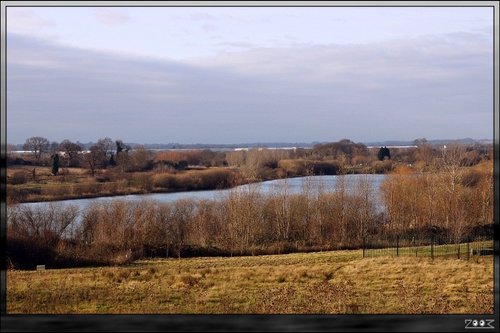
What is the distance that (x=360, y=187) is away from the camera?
14930mm

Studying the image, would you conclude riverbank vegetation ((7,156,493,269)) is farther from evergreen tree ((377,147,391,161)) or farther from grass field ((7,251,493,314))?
grass field ((7,251,493,314))

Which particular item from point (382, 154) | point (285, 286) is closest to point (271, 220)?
point (382, 154)

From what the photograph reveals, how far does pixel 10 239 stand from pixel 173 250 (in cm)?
394

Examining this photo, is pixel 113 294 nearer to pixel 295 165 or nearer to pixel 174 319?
pixel 174 319

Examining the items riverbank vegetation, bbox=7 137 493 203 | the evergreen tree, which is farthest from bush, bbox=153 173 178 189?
the evergreen tree

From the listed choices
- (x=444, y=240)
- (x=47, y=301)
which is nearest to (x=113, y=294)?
(x=47, y=301)

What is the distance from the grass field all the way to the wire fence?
51cm

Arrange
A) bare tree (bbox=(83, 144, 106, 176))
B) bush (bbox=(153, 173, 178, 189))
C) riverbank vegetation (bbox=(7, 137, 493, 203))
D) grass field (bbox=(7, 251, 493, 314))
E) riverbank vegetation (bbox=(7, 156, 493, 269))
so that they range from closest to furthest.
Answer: grass field (bbox=(7, 251, 493, 314)), riverbank vegetation (bbox=(7, 156, 493, 269)), riverbank vegetation (bbox=(7, 137, 493, 203)), bare tree (bbox=(83, 144, 106, 176)), bush (bbox=(153, 173, 178, 189))

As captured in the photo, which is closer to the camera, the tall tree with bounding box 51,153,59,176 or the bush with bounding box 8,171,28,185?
the bush with bounding box 8,171,28,185

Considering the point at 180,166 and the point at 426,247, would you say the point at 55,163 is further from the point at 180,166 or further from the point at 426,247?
the point at 426,247

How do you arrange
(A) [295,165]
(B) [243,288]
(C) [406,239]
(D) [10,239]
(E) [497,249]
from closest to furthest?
(E) [497,249] → (B) [243,288] → (D) [10,239] → (C) [406,239] → (A) [295,165]

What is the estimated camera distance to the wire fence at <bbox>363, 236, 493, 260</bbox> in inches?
367

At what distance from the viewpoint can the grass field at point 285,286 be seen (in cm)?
466

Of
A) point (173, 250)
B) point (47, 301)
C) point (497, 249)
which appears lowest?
point (173, 250)
